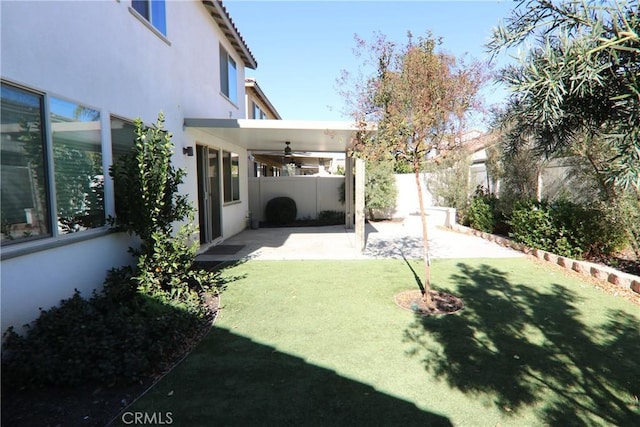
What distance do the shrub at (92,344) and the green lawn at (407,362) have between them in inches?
12.1

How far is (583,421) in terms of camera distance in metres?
2.65

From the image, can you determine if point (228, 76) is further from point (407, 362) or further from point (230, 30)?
point (407, 362)

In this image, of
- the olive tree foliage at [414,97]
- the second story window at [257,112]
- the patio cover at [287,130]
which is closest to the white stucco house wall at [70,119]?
the patio cover at [287,130]

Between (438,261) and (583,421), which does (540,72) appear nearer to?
(583,421)

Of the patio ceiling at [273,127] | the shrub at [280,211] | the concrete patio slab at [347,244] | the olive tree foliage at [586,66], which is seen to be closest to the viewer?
the olive tree foliage at [586,66]

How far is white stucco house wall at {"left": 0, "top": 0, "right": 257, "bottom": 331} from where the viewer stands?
3248 mm

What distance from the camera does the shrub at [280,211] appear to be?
14.2 m

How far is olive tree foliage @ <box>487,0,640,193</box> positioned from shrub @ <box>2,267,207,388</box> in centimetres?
470

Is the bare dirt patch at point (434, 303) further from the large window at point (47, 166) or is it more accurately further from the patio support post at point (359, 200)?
the large window at point (47, 166)

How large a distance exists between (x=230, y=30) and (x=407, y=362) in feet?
32.4

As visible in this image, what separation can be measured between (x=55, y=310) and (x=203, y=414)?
209 centimetres

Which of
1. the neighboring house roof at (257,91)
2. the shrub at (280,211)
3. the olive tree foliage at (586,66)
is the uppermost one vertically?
the neighboring house roof at (257,91)

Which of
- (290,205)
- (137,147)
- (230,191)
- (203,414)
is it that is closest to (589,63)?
(203,414)

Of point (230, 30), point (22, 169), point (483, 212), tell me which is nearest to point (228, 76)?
point (230, 30)
